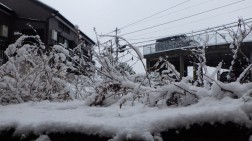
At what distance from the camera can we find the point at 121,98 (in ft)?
7.57

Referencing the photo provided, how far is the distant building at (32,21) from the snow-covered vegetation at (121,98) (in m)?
14.7

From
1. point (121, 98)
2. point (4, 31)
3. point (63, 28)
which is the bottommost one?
point (121, 98)

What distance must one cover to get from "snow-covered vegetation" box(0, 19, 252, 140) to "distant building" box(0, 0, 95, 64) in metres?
14.7

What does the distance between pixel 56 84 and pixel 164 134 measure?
9.10 ft

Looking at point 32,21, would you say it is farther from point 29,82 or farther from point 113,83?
point 113,83

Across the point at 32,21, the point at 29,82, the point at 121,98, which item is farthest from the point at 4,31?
the point at 121,98

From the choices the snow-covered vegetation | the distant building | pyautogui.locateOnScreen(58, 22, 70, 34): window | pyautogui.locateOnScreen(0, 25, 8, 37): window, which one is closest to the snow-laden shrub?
the snow-covered vegetation

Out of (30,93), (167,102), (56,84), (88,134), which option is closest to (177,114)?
(88,134)

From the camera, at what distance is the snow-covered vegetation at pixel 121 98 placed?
1.29 meters

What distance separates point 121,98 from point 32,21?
742 inches

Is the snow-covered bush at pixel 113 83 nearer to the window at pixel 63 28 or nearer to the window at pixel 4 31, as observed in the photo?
the window at pixel 4 31

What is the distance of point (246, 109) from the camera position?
1262 millimetres

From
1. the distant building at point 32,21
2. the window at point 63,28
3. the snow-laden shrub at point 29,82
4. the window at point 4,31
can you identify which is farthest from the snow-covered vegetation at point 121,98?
the window at point 63,28

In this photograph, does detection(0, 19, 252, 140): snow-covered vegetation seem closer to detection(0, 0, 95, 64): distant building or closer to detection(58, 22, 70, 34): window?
detection(0, 0, 95, 64): distant building
